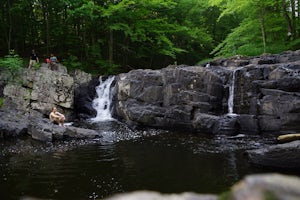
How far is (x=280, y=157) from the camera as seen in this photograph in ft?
34.3

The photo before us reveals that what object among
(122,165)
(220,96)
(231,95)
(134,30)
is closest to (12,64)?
(134,30)

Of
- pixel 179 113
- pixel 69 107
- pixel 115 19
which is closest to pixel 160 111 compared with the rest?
pixel 179 113

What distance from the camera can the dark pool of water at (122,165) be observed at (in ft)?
28.7

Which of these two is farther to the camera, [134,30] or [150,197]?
[134,30]

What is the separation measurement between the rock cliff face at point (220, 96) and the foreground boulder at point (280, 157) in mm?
5675

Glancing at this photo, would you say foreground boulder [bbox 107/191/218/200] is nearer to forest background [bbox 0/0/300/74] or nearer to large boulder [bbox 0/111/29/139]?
large boulder [bbox 0/111/29/139]

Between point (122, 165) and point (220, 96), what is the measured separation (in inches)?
397

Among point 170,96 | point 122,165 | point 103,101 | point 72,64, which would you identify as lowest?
point 122,165

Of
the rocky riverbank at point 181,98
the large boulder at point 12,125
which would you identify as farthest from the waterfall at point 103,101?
the large boulder at point 12,125

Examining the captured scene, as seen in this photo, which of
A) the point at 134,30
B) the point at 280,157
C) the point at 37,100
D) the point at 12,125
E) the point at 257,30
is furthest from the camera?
the point at 134,30

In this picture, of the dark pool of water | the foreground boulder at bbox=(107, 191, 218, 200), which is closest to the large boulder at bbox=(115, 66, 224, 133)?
the dark pool of water

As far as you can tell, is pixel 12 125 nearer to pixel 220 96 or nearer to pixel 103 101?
pixel 103 101

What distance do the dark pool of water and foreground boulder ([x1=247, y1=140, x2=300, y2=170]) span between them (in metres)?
0.52

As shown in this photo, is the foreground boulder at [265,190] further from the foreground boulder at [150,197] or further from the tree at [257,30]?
the tree at [257,30]
